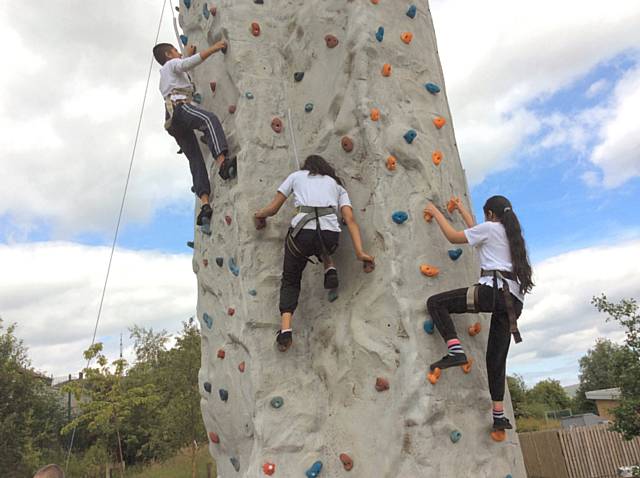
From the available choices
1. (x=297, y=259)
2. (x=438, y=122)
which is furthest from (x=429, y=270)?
(x=438, y=122)

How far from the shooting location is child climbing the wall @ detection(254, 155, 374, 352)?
4289mm

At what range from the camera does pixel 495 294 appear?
3.74 metres

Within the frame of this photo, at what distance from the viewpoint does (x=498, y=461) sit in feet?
13.2

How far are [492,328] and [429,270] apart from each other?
642 millimetres

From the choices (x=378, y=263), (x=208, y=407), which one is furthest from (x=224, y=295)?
(x=378, y=263)

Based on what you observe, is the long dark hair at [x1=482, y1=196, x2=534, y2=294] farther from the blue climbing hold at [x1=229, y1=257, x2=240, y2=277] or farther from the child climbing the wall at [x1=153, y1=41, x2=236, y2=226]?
the child climbing the wall at [x1=153, y1=41, x2=236, y2=226]

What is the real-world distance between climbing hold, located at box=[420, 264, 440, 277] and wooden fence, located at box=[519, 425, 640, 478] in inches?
427

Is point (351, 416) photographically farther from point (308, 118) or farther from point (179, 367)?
point (179, 367)

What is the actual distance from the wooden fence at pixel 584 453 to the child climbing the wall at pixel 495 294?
10635mm

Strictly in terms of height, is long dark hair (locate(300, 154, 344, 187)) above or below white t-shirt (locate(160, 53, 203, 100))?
below

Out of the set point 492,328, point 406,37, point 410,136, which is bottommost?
point 492,328

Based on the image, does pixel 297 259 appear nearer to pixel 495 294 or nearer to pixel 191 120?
pixel 495 294

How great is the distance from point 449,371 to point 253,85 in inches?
130

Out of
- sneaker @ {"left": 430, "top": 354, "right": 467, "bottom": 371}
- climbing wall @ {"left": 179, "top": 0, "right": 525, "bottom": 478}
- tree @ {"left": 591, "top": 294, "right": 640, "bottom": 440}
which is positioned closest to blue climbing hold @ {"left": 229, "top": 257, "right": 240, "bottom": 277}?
climbing wall @ {"left": 179, "top": 0, "right": 525, "bottom": 478}
